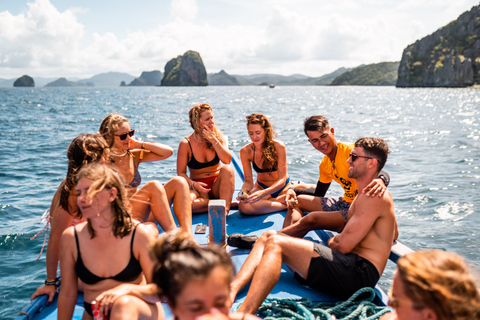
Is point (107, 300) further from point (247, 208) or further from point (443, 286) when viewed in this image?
point (247, 208)

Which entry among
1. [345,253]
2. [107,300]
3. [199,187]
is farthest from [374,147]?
[199,187]

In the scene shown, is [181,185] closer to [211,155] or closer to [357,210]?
[211,155]

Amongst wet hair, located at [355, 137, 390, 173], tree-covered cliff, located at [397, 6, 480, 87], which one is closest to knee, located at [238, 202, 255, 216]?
wet hair, located at [355, 137, 390, 173]

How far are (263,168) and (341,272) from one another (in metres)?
2.58

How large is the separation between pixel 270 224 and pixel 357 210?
2.04 meters

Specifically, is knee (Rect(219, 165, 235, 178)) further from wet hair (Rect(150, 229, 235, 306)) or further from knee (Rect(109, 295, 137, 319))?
wet hair (Rect(150, 229, 235, 306))

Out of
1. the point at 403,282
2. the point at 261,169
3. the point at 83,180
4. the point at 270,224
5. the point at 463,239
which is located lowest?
the point at 463,239

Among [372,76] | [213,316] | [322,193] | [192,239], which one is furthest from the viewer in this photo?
[372,76]

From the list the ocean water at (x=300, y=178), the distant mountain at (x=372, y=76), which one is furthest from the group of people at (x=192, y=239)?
the distant mountain at (x=372, y=76)

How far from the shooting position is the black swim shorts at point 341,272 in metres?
3.17

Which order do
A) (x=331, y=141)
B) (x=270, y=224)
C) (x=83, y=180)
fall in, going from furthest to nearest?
(x=270, y=224) < (x=331, y=141) < (x=83, y=180)

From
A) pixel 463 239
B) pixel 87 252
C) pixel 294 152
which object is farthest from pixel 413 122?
pixel 87 252

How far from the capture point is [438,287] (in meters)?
1.43

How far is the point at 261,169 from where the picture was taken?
18.2ft
